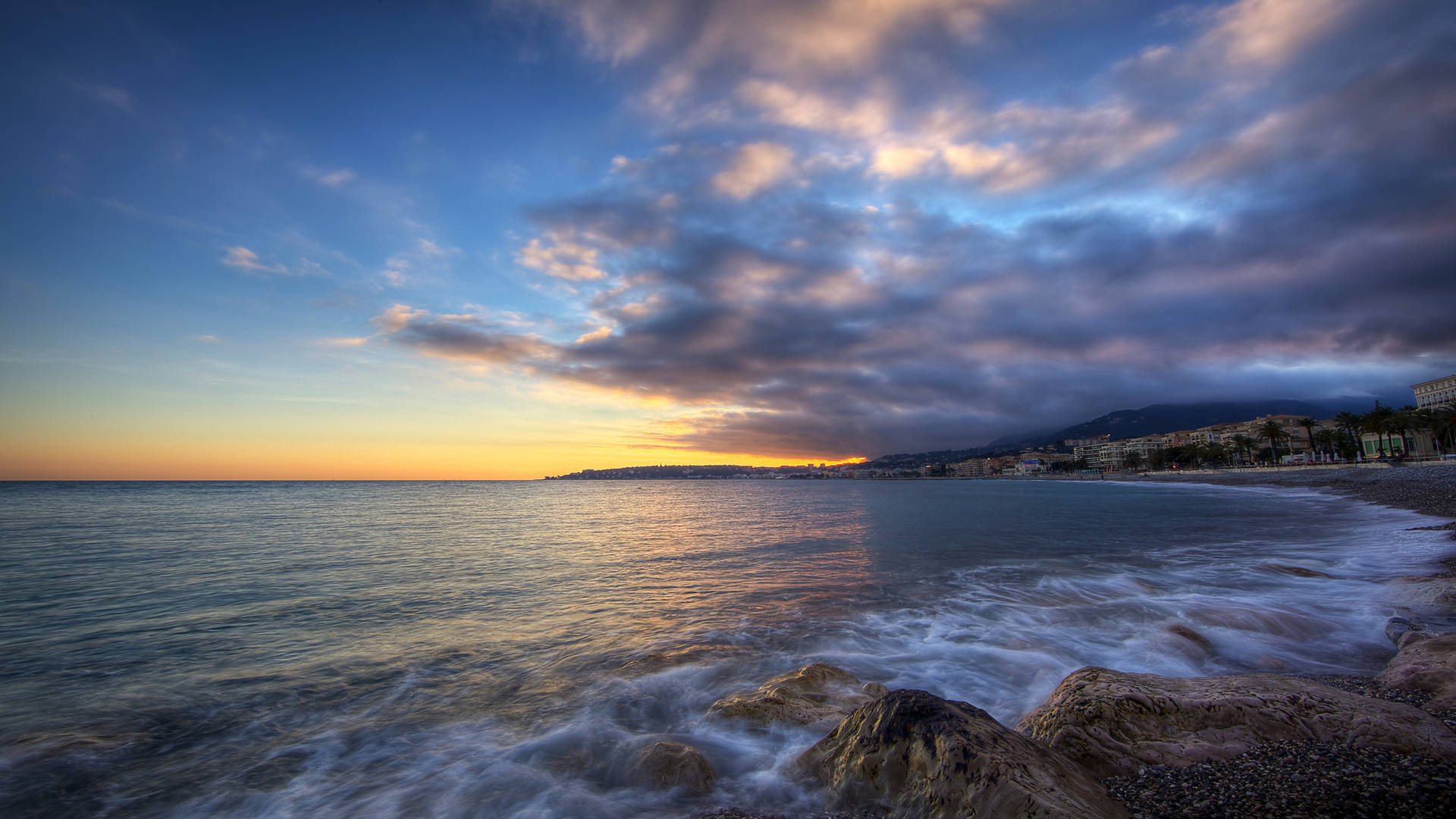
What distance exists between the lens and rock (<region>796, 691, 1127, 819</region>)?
147 inches

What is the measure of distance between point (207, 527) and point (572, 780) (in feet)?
127

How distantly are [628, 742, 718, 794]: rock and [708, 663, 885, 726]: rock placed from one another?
1137 millimetres

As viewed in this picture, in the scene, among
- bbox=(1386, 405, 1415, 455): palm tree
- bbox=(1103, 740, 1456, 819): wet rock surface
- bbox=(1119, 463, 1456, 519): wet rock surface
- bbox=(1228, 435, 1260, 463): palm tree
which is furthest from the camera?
bbox=(1228, 435, 1260, 463): palm tree

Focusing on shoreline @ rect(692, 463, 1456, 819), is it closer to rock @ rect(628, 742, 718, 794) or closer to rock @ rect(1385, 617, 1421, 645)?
rock @ rect(628, 742, 718, 794)

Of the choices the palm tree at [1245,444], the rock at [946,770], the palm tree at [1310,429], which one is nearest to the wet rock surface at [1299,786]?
the rock at [946,770]

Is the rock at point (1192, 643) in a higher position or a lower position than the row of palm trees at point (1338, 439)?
lower

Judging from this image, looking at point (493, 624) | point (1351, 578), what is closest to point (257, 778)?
point (493, 624)

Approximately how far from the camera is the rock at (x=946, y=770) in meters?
3.75

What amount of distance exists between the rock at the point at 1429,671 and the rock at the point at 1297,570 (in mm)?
8795

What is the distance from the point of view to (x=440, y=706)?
291 inches

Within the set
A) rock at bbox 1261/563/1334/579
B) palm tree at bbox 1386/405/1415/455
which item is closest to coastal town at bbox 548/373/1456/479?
palm tree at bbox 1386/405/1415/455

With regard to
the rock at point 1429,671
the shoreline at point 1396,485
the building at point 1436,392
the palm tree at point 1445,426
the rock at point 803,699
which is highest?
the building at point 1436,392

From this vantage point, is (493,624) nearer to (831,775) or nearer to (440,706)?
(440,706)

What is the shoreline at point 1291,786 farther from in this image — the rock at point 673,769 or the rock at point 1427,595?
the rock at point 1427,595
